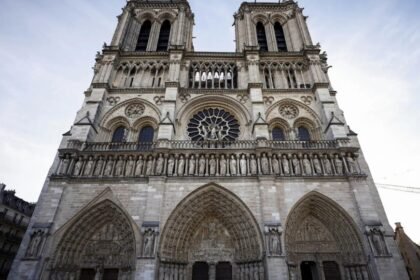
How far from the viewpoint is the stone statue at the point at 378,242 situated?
9.55 m

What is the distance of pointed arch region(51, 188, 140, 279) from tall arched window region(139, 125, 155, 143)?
4108 mm

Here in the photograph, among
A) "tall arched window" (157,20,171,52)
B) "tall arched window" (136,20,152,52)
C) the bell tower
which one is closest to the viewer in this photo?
the bell tower

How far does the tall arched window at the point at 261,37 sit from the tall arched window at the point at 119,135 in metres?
12.4

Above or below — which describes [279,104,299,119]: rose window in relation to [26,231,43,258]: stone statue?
above

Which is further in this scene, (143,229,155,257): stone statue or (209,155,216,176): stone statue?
(209,155,216,176): stone statue

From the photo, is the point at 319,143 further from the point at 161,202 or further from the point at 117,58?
the point at 117,58

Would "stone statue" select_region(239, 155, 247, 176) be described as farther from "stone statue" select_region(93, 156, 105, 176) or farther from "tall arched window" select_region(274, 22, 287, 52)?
"tall arched window" select_region(274, 22, 287, 52)

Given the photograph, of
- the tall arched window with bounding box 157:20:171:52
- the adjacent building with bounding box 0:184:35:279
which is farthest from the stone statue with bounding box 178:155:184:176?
the adjacent building with bounding box 0:184:35:279

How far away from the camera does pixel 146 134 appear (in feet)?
48.7

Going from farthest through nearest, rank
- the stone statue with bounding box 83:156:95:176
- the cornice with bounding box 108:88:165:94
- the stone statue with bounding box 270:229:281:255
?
1. the cornice with bounding box 108:88:165:94
2. the stone statue with bounding box 83:156:95:176
3. the stone statue with bounding box 270:229:281:255

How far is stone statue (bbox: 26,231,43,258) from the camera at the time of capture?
9562 millimetres

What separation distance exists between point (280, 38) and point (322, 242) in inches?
643

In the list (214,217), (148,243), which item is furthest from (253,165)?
(148,243)

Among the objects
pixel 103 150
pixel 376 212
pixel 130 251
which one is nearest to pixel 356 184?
pixel 376 212
